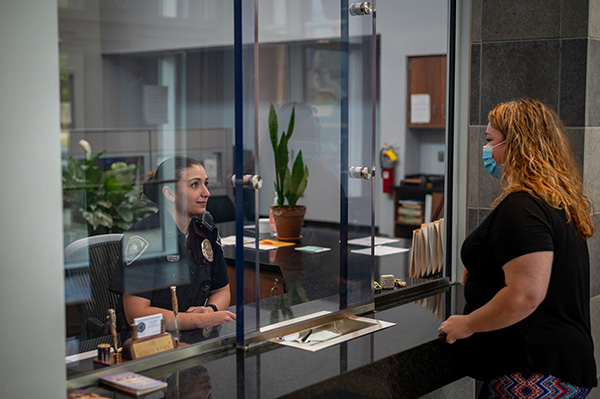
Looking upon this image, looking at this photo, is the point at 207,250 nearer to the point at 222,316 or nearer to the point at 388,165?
the point at 222,316

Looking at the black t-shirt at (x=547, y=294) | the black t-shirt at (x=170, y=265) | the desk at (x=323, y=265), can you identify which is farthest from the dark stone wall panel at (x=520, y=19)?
the black t-shirt at (x=170, y=265)

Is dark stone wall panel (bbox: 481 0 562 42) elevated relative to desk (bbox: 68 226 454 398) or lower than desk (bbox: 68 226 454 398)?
elevated

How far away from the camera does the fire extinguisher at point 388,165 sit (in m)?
6.83

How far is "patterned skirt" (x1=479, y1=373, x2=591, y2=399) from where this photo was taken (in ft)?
6.54

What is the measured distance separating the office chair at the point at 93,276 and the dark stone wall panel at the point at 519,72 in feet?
5.13

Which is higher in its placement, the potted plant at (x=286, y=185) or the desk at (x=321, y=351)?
the potted plant at (x=286, y=185)

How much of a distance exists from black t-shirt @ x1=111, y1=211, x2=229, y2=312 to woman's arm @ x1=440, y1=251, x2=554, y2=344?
0.88 meters

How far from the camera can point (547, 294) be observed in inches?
77.5

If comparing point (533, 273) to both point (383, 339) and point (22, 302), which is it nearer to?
point (383, 339)

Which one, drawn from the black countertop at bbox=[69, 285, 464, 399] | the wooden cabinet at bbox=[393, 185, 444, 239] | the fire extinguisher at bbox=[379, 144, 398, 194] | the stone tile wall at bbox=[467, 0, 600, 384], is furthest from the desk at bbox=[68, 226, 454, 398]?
the fire extinguisher at bbox=[379, 144, 398, 194]

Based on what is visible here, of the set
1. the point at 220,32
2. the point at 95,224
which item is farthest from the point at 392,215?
the point at 95,224

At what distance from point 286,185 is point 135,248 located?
935 mm

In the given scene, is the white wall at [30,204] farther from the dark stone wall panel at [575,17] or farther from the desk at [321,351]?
the dark stone wall panel at [575,17]

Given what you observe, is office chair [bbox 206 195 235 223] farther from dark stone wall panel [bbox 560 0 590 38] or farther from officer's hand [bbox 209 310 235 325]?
dark stone wall panel [bbox 560 0 590 38]
